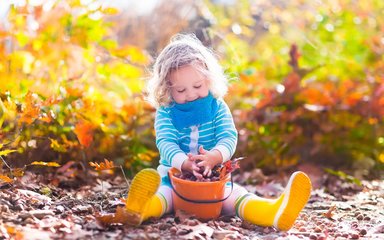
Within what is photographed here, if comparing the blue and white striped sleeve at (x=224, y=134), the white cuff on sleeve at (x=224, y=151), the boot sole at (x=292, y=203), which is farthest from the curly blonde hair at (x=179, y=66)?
the boot sole at (x=292, y=203)

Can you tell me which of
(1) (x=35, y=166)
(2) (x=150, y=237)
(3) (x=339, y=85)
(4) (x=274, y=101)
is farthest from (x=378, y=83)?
(2) (x=150, y=237)

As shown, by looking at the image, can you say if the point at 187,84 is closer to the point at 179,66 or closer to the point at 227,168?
the point at 179,66

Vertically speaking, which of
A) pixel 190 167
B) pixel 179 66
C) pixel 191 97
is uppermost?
pixel 179 66

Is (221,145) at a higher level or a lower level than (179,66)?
lower

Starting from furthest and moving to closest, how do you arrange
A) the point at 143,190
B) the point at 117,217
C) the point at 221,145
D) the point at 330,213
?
the point at 330,213, the point at 221,145, the point at 143,190, the point at 117,217

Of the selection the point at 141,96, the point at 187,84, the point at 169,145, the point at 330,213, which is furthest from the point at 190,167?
the point at 141,96

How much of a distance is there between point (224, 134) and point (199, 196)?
37 cm

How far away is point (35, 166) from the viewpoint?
364 cm

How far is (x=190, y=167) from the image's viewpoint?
2777 millimetres

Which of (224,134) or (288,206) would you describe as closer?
(288,206)

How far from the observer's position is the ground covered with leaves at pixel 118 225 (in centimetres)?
234

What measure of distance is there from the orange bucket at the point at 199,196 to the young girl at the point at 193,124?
0.06m

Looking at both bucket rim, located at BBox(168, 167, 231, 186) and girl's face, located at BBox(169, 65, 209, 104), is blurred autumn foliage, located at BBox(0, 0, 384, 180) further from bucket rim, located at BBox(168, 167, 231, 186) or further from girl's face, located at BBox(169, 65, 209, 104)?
bucket rim, located at BBox(168, 167, 231, 186)

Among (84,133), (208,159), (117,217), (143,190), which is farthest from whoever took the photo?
(84,133)
